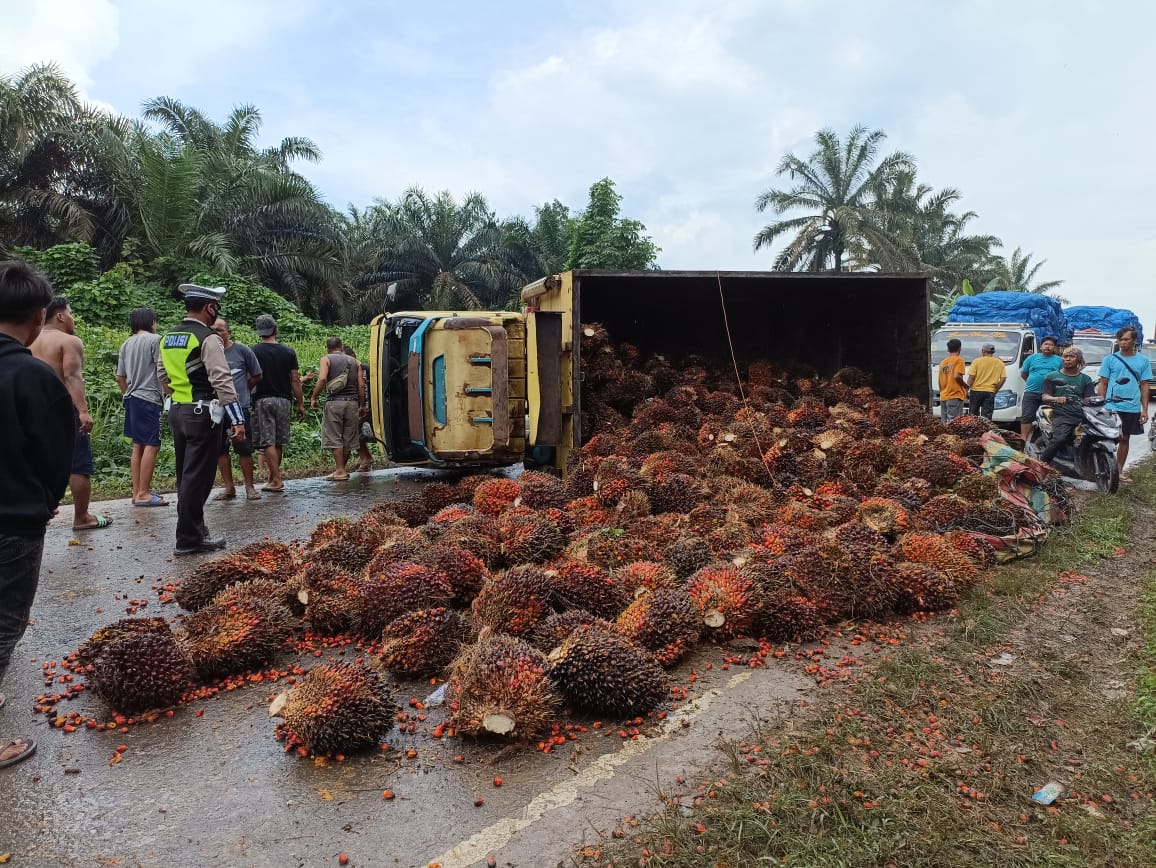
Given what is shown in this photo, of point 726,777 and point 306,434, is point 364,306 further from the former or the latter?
point 726,777

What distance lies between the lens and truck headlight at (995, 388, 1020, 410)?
13.8m

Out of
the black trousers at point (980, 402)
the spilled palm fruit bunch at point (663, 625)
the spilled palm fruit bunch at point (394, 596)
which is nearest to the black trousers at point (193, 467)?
the spilled palm fruit bunch at point (394, 596)

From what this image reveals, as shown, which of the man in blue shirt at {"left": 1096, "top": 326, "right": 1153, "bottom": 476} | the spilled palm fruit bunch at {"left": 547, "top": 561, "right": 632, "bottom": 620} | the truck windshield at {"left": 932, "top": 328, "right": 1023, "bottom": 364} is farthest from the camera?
the truck windshield at {"left": 932, "top": 328, "right": 1023, "bottom": 364}

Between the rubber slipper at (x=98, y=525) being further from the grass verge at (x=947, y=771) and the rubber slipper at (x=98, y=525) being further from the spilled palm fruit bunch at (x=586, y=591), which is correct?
the grass verge at (x=947, y=771)

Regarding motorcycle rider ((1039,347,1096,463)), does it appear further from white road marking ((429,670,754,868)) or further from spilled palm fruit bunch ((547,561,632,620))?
white road marking ((429,670,754,868))

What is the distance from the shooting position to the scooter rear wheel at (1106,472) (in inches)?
316

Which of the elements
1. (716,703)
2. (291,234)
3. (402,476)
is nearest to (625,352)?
(402,476)

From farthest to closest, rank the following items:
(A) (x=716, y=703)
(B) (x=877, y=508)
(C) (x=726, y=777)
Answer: (B) (x=877, y=508), (A) (x=716, y=703), (C) (x=726, y=777)

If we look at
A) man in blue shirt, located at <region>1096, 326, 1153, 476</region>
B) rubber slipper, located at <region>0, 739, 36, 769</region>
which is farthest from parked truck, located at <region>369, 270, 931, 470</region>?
rubber slipper, located at <region>0, 739, 36, 769</region>

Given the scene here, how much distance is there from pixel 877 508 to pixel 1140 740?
7.49ft

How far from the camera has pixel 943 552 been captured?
4.62m

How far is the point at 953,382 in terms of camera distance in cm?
1116

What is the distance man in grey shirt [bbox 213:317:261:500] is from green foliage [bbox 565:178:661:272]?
19871 millimetres

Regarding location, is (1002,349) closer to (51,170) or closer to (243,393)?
(243,393)
